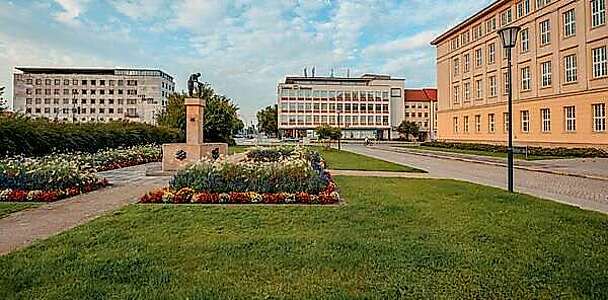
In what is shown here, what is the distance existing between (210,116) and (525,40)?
1107 inches

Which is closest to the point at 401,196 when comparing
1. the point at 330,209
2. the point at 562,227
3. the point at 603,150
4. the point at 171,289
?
the point at 330,209

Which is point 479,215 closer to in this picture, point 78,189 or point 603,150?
point 78,189

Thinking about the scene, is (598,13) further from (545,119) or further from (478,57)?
(478,57)

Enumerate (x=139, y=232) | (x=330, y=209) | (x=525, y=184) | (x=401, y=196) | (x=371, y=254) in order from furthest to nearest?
(x=525, y=184)
(x=401, y=196)
(x=330, y=209)
(x=139, y=232)
(x=371, y=254)

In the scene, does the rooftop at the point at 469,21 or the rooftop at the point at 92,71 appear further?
the rooftop at the point at 92,71

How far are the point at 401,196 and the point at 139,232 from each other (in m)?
6.23

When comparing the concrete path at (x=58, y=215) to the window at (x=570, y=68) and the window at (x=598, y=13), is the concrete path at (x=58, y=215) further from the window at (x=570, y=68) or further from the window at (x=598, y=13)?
the window at (x=570, y=68)

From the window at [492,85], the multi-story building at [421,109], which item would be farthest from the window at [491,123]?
the multi-story building at [421,109]

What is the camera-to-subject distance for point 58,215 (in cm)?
860

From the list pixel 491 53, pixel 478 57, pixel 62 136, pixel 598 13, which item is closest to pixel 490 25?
pixel 491 53

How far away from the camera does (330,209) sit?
360 inches

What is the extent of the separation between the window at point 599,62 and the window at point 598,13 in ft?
5.72

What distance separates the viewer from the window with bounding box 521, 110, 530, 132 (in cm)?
4288

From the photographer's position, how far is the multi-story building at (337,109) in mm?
112562
